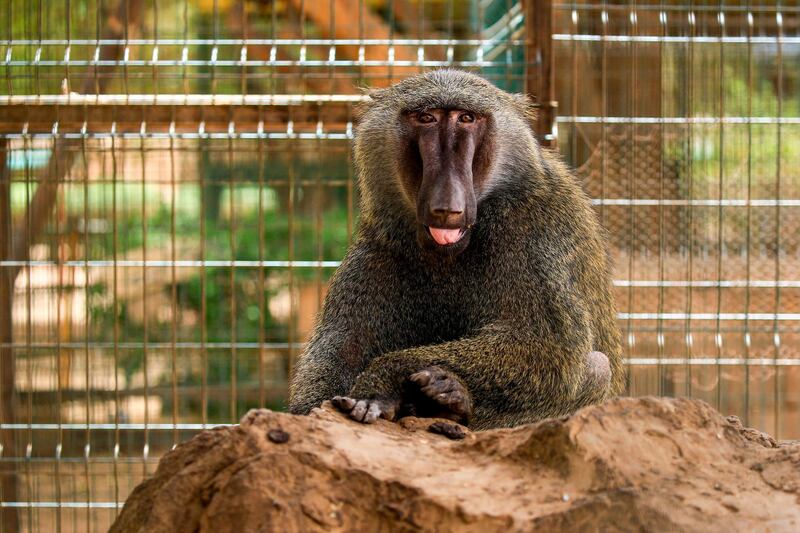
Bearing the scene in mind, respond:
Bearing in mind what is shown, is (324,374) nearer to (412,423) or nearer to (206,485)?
(412,423)

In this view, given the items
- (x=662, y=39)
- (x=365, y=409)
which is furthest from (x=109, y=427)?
(x=662, y=39)

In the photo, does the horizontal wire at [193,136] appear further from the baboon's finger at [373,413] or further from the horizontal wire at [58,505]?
the baboon's finger at [373,413]

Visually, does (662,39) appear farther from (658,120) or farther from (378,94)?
(378,94)

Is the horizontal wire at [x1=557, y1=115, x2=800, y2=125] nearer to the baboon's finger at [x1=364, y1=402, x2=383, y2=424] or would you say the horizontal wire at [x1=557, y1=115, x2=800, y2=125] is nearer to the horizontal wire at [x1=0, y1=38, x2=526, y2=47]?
the horizontal wire at [x1=0, y1=38, x2=526, y2=47]

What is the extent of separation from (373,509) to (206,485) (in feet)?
1.13

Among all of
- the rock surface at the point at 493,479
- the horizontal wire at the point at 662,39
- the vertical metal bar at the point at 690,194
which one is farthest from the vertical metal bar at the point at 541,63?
the rock surface at the point at 493,479

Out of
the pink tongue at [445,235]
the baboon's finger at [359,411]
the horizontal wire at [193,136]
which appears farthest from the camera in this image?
the horizontal wire at [193,136]

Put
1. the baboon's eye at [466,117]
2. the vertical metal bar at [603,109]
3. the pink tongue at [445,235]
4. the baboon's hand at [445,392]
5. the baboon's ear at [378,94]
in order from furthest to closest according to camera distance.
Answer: the vertical metal bar at [603,109], the baboon's ear at [378,94], the baboon's eye at [466,117], the pink tongue at [445,235], the baboon's hand at [445,392]

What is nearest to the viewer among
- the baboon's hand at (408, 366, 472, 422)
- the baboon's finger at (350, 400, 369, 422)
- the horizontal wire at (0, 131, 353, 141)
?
the baboon's finger at (350, 400, 369, 422)

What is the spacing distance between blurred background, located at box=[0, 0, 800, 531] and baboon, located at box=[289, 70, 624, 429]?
4.17ft

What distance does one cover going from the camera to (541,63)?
498 cm

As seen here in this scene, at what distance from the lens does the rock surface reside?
1955 millimetres

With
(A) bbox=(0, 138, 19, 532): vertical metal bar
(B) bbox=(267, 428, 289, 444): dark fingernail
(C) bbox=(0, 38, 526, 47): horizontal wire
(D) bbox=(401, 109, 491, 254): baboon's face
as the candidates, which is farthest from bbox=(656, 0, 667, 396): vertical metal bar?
(B) bbox=(267, 428, 289, 444): dark fingernail

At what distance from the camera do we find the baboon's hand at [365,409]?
2719 mm
